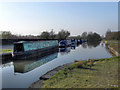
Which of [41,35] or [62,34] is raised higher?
[62,34]

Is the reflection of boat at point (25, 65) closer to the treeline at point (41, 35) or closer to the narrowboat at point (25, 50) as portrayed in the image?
the narrowboat at point (25, 50)

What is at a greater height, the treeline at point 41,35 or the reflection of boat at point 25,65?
the treeline at point 41,35

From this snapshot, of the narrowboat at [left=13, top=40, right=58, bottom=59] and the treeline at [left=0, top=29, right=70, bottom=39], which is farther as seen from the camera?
the treeline at [left=0, top=29, right=70, bottom=39]

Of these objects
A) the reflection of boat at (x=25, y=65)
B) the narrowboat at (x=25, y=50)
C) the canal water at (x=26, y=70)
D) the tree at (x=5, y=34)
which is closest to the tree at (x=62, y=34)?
the tree at (x=5, y=34)

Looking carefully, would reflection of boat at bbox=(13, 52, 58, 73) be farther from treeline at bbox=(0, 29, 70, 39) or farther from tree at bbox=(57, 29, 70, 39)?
tree at bbox=(57, 29, 70, 39)

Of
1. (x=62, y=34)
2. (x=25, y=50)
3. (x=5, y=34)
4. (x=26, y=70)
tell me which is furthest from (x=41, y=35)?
(x=26, y=70)

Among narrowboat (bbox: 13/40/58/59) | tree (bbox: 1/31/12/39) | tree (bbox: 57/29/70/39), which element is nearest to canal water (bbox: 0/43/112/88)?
narrowboat (bbox: 13/40/58/59)

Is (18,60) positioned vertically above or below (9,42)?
below

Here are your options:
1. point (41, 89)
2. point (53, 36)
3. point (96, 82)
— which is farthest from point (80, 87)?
point (53, 36)

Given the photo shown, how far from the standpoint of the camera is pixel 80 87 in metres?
4.90

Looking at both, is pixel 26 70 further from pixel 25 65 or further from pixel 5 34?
pixel 5 34

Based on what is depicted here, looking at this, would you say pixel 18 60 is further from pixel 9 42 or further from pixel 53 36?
pixel 53 36

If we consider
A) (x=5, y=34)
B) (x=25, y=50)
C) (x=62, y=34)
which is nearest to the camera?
(x=25, y=50)

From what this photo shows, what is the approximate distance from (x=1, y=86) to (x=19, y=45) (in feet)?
30.8
